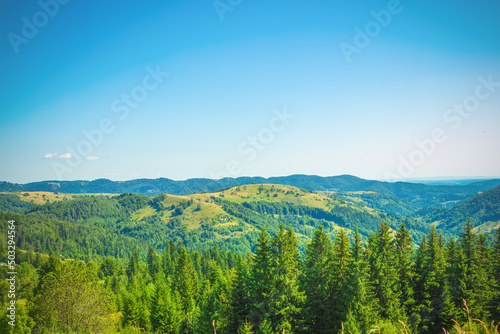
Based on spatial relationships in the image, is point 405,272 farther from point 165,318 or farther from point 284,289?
point 165,318

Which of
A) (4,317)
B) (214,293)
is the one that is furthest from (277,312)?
(4,317)

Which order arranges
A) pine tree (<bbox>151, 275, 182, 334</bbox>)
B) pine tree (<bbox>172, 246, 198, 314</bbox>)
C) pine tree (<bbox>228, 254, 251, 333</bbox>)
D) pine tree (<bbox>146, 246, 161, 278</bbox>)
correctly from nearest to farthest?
pine tree (<bbox>228, 254, 251, 333</bbox>), pine tree (<bbox>151, 275, 182, 334</bbox>), pine tree (<bbox>172, 246, 198, 314</bbox>), pine tree (<bbox>146, 246, 161, 278</bbox>)

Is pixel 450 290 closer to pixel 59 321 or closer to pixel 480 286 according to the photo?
pixel 480 286

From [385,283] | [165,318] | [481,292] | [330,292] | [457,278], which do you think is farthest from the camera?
[165,318]

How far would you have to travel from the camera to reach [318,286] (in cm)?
2922

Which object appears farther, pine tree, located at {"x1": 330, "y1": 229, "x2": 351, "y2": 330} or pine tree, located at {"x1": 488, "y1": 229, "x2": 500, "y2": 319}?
pine tree, located at {"x1": 488, "y1": 229, "x2": 500, "y2": 319}

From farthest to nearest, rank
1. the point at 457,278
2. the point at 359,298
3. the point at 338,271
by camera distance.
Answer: the point at 457,278 < the point at 338,271 < the point at 359,298

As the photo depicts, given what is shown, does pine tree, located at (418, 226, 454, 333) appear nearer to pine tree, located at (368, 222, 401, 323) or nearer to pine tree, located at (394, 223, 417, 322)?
pine tree, located at (394, 223, 417, 322)

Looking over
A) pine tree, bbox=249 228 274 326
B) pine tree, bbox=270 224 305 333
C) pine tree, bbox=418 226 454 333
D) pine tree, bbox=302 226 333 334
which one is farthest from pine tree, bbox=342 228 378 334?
pine tree, bbox=418 226 454 333

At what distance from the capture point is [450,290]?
33.5m

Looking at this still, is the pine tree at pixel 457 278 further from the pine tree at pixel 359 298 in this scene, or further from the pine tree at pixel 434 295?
the pine tree at pixel 359 298

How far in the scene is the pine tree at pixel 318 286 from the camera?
91.8ft

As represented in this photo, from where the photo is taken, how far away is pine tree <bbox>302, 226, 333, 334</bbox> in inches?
1102

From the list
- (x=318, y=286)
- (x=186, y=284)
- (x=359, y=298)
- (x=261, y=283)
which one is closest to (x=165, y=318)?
(x=186, y=284)
